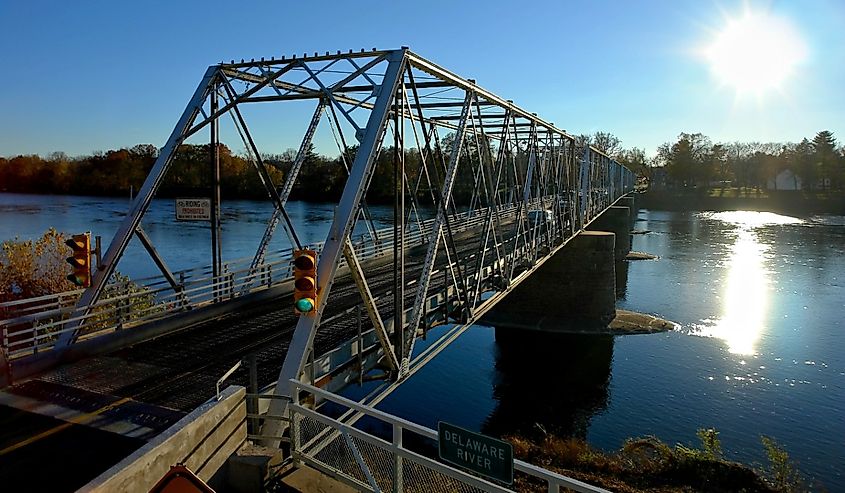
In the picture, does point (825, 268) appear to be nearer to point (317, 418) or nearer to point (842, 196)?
point (317, 418)

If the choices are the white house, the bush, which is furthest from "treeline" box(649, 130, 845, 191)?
the bush

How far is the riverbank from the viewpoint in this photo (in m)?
116

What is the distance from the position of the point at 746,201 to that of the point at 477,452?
145073 mm

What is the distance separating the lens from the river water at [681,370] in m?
23.2

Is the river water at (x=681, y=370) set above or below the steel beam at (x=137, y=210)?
below

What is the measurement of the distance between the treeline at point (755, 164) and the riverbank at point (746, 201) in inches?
179

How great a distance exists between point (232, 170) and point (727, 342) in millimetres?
69735

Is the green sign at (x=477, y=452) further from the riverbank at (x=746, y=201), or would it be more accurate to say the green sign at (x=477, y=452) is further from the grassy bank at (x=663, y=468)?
the riverbank at (x=746, y=201)

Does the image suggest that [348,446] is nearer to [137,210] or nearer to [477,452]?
[477,452]

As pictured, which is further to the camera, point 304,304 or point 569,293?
point 569,293

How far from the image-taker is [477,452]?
644 centimetres

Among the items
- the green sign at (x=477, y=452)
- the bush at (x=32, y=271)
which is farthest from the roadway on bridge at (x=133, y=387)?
the bush at (x=32, y=271)

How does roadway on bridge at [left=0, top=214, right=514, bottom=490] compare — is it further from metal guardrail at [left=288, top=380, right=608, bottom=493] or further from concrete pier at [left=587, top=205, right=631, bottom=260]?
concrete pier at [left=587, top=205, right=631, bottom=260]

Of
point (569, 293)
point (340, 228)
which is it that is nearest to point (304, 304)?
point (340, 228)
